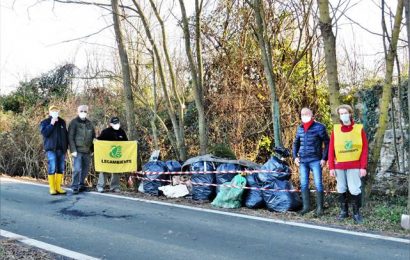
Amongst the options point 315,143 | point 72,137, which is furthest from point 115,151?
point 315,143

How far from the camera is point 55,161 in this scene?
10297 mm

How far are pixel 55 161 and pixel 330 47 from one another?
20.5 feet

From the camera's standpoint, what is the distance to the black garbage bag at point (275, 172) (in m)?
8.52

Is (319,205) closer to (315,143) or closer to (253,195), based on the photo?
(315,143)

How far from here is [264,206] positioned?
8.66 metres

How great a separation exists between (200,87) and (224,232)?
6.42 metres

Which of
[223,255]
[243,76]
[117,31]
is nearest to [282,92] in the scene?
[243,76]

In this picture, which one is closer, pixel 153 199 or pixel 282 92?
pixel 153 199

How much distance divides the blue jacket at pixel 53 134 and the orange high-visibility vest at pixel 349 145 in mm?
5967

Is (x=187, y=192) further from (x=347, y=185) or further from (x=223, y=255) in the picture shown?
(x=223, y=255)

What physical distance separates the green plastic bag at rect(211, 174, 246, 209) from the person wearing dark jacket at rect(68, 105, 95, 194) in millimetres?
3427

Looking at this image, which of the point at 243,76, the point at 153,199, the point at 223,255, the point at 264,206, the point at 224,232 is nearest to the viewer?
the point at 223,255

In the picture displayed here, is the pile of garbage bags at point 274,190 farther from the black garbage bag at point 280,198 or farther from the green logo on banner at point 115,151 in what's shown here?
the green logo on banner at point 115,151

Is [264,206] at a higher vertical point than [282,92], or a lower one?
lower
